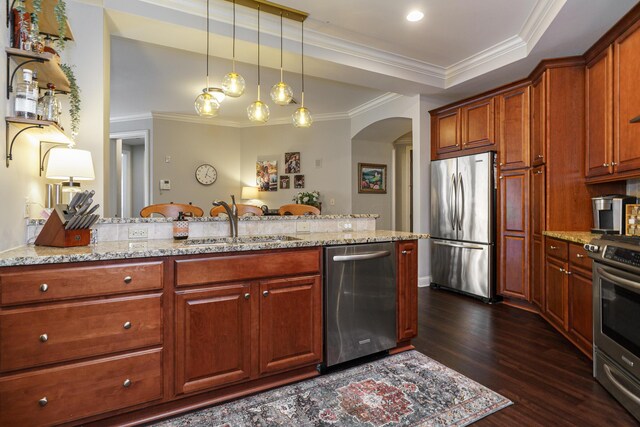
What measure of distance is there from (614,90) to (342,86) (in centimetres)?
310

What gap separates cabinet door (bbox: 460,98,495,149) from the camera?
3846 mm

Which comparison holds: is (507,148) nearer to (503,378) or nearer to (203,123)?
(503,378)

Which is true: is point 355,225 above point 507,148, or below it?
below

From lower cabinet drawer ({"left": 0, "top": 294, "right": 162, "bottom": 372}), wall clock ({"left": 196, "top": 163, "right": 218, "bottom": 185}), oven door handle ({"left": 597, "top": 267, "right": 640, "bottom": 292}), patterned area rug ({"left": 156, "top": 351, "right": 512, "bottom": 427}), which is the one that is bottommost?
patterned area rug ({"left": 156, "top": 351, "right": 512, "bottom": 427})

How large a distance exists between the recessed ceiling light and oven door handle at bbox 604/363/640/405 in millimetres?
2903

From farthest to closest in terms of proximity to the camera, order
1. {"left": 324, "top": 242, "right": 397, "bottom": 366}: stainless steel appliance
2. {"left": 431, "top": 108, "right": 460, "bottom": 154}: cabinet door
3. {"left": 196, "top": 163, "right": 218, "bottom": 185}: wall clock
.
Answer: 1. {"left": 196, "top": 163, "right": 218, "bottom": 185}: wall clock
2. {"left": 431, "top": 108, "right": 460, "bottom": 154}: cabinet door
3. {"left": 324, "top": 242, "right": 397, "bottom": 366}: stainless steel appliance

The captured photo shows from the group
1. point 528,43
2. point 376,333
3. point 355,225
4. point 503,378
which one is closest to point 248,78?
point 355,225

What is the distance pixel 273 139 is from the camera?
6586 mm

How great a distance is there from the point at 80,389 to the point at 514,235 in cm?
389

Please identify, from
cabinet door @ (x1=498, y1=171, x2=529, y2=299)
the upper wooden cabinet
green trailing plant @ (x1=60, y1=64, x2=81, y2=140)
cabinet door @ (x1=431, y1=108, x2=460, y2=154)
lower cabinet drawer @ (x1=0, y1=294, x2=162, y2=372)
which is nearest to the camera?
lower cabinet drawer @ (x1=0, y1=294, x2=162, y2=372)

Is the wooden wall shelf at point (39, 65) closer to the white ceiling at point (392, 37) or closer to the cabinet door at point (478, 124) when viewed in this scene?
the white ceiling at point (392, 37)

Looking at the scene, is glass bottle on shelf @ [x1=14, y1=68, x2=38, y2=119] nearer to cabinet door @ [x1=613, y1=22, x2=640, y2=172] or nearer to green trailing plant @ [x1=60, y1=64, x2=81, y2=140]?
green trailing plant @ [x1=60, y1=64, x2=81, y2=140]

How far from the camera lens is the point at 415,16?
2926mm

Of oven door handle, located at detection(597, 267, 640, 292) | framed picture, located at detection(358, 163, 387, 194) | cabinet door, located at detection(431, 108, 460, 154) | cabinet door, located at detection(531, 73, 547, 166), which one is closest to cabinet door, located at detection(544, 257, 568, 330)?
oven door handle, located at detection(597, 267, 640, 292)
